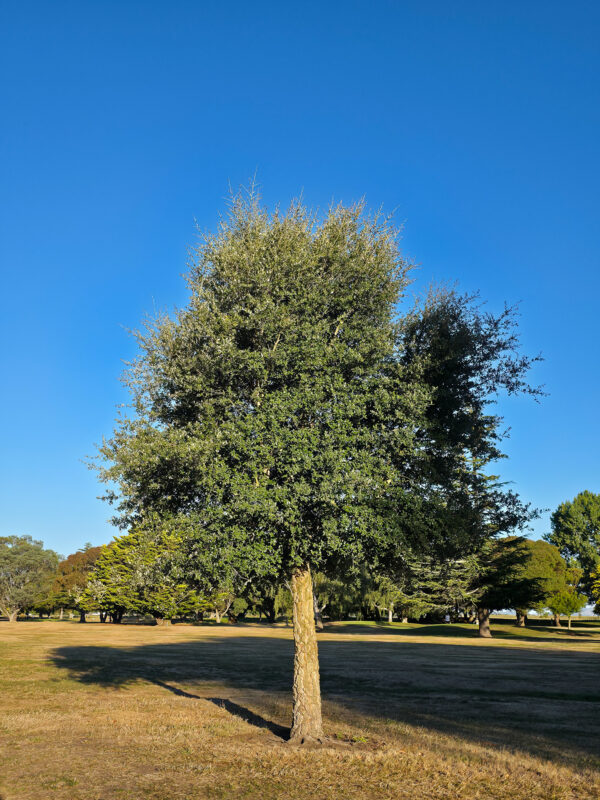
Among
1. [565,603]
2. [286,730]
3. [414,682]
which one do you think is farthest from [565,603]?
[286,730]

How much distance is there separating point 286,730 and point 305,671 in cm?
321

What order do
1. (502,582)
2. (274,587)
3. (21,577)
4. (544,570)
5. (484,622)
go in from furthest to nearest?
(21,577), (544,570), (484,622), (502,582), (274,587)

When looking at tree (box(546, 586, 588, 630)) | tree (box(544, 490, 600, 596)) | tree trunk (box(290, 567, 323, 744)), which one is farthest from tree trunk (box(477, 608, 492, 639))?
tree trunk (box(290, 567, 323, 744))

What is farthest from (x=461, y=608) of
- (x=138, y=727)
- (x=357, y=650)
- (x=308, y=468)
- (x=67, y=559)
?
(x=67, y=559)

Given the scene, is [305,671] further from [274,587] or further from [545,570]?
[545,570]

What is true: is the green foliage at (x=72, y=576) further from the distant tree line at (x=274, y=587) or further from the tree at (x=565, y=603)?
the tree at (x=565, y=603)

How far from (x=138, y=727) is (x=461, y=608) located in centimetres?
6078

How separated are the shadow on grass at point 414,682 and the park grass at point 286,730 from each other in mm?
120

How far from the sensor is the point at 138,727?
18.8 metres

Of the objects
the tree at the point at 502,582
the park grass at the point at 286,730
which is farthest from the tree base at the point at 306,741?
the tree at the point at 502,582

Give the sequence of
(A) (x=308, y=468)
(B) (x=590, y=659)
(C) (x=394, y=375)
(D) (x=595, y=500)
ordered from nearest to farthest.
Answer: (A) (x=308, y=468)
(C) (x=394, y=375)
(B) (x=590, y=659)
(D) (x=595, y=500)

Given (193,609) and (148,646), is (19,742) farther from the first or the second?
(193,609)

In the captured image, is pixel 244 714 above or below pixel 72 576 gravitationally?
below

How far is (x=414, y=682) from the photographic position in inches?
1211
